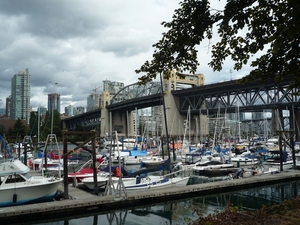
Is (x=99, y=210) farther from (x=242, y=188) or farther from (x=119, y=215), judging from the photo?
(x=242, y=188)

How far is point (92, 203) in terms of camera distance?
57.1ft

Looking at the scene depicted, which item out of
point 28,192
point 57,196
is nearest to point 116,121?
point 57,196

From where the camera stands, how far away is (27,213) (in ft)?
51.1

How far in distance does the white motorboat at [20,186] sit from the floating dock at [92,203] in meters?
1.60

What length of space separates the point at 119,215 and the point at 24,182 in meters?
6.08

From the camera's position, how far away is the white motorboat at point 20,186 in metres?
18.0

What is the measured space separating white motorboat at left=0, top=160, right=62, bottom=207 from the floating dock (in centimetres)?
160

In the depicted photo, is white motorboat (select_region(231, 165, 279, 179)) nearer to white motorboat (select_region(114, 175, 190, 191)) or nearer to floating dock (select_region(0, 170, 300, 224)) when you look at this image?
floating dock (select_region(0, 170, 300, 224))

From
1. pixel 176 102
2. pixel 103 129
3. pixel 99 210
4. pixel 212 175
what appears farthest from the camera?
pixel 103 129

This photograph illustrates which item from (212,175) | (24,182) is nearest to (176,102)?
(212,175)

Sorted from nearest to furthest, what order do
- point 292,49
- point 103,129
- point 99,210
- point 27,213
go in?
point 292,49, point 27,213, point 99,210, point 103,129

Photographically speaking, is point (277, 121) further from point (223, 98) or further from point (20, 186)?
point (20, 186)

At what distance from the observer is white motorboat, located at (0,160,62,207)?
17969mm

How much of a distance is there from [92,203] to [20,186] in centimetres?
453
